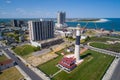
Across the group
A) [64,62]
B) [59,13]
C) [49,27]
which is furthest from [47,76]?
[59,13]

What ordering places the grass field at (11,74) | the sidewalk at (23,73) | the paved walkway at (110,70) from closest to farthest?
the paved walkway at (110,70)
the sidewalk at (23,73)
the grass field at (11,74)

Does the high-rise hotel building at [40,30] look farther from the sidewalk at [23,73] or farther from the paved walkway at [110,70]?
the paved walkway at [110,70]

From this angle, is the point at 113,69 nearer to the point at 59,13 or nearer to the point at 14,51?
the point at 14,51

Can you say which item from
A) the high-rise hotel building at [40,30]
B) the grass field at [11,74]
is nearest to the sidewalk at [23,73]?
the grass field at [11,74]

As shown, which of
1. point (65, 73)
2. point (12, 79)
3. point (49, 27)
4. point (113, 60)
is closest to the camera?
→ point (12, 79)

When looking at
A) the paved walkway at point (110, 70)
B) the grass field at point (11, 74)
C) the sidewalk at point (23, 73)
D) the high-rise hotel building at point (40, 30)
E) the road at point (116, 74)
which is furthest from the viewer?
the high-rise hotel building at point (40, 30)

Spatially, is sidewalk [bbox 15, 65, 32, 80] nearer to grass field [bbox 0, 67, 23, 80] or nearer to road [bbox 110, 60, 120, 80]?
grass field [bbox 0, 67, 23, 80]
